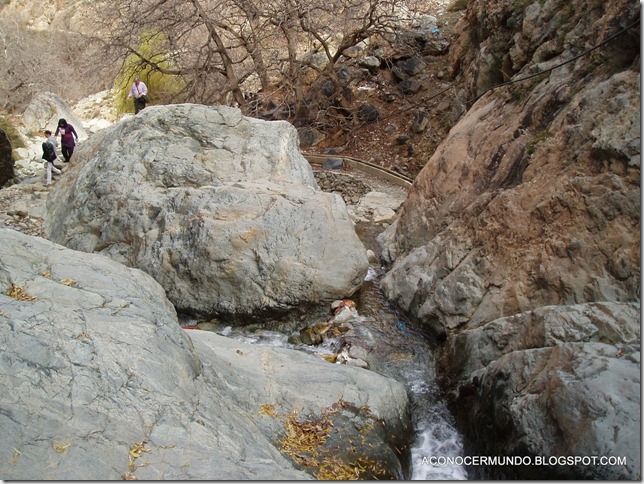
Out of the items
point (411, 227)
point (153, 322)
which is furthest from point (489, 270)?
point (153, 322)

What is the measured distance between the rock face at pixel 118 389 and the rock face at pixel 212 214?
229 cm

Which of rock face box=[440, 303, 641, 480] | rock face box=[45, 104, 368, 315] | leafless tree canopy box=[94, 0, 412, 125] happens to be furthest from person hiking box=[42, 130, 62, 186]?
rock face box=[440, 303, 641, 480]

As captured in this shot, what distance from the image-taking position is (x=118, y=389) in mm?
3535

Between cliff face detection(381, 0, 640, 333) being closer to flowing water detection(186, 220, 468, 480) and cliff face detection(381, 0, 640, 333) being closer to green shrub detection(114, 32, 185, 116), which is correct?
flowing water detection(186, 220, 468, 480)

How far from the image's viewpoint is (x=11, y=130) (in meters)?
13.9

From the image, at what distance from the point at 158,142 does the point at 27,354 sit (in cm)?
574

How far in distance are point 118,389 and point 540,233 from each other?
428 centimetres

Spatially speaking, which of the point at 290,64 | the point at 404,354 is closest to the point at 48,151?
the point at 290,64

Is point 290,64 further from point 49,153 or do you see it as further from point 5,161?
point 5,161

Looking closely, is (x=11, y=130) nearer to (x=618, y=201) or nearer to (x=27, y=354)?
(x=27, y=354)

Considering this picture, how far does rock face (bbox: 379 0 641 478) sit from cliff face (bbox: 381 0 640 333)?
2 centimetres

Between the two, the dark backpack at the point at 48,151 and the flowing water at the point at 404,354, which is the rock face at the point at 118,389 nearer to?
the flowing water at the point at 404,354

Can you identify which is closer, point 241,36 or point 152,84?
point 241,36

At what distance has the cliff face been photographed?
16.9ft
